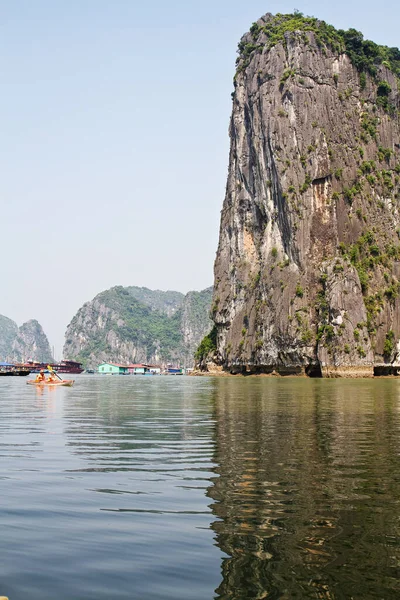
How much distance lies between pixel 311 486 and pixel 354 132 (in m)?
117

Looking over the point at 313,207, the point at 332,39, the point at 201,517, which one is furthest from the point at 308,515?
the point at 332,39

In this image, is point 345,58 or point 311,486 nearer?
point 311,486

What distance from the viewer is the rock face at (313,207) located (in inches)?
4304

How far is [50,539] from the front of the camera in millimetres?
8734

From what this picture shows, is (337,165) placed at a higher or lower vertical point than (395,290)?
higher

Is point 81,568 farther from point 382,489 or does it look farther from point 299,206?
point 299,206

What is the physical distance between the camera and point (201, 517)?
32.5 feet

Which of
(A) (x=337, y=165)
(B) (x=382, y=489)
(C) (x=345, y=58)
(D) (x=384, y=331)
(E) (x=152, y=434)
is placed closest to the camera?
(B) (x=382, y=489)

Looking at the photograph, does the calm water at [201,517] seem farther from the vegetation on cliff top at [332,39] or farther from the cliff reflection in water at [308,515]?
the vegetation on cliff top at [332,39]

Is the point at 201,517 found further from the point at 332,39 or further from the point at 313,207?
the point at 332,39

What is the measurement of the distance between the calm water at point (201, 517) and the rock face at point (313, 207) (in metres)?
88.0

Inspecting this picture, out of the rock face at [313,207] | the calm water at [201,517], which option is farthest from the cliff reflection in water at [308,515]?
the rock face at [313,207]

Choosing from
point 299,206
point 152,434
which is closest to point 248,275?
point 299,206

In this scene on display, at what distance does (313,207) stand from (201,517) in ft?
355
